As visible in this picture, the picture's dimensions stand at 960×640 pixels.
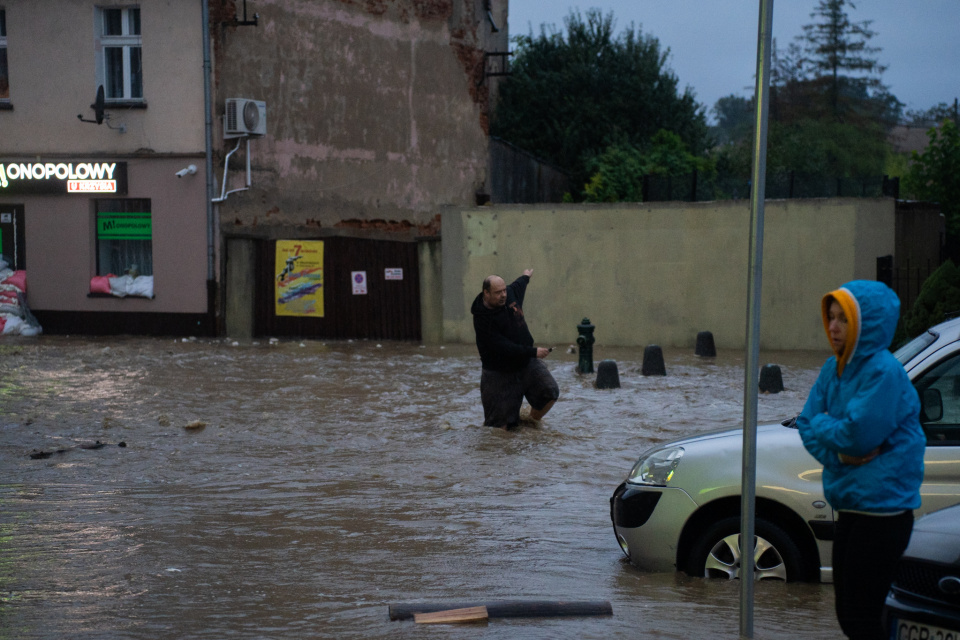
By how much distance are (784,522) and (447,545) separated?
2.16 meters

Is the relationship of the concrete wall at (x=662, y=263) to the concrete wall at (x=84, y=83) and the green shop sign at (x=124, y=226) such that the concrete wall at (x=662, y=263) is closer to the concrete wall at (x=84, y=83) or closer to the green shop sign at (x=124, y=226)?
the concrete wall at (x=84, y=83)

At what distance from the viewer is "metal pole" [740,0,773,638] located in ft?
13.2

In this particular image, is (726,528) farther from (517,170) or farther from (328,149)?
(517,170)

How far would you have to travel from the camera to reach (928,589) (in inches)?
141

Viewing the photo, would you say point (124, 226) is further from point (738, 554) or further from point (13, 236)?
point (738, 554)

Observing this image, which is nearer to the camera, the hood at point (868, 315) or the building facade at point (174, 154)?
the hood at point (868, 315)

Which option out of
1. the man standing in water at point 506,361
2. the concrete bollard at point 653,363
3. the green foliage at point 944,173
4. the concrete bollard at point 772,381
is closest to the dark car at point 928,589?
the man standing in water at point 506,361

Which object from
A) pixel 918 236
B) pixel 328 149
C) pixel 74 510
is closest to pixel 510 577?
pixel 74 510

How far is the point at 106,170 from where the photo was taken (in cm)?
2061

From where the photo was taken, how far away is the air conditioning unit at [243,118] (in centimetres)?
1994

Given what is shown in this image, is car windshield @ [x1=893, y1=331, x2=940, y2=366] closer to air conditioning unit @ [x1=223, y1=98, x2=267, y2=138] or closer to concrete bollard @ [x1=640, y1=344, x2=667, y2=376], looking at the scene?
concrete bollard @ [x1=640, y1=344, x2=667, y2=376]

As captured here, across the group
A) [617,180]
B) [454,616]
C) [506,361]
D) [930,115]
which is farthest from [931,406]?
[930,115]

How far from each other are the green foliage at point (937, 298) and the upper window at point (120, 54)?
15206 millimetres

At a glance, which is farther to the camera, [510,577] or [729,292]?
[729,292]
